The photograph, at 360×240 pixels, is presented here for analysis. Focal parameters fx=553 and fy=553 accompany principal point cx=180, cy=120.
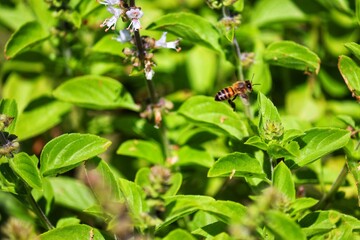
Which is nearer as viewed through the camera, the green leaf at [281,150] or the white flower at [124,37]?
the green leaf at [281,150]

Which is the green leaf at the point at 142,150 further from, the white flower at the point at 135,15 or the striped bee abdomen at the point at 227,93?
the white flower at the point at 135,15

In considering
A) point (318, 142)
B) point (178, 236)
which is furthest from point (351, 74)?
point (178, 236)

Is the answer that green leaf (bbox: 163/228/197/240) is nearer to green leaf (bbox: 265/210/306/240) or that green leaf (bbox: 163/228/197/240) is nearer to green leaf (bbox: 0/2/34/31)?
green leaf (bbox: 265/210/306/240)

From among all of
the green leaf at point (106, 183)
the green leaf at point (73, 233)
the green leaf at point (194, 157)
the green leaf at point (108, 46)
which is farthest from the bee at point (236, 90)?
the green leaf at point (73, 233)

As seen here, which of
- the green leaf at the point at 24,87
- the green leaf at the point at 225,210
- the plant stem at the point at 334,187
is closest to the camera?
the green leaf at the point at 225,210

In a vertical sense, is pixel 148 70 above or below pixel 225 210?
above

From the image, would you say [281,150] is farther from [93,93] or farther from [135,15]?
[93,93]
